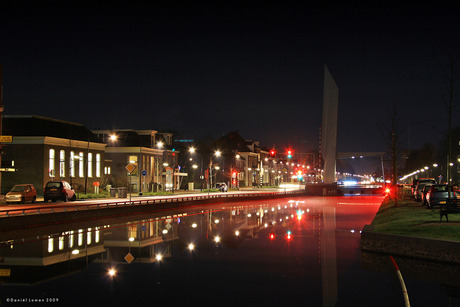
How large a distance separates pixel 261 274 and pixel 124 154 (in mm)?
65472

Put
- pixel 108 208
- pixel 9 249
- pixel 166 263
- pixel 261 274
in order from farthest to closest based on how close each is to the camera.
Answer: pixel 108 208 → pixel 9 249 → pixel 166 263 → pixel 261 274

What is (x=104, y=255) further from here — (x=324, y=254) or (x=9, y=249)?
(x=324, y=254)

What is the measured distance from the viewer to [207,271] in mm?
15531

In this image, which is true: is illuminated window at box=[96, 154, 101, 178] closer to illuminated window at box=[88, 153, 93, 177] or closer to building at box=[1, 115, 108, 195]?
illuminated window at box=[88, 153, 93, 177]

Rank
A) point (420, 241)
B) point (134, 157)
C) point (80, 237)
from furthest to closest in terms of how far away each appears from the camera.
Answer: point (134, 157), point (80, 237), point (420, 241)

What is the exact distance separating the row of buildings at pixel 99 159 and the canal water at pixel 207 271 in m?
19.8

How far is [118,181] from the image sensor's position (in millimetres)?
78875

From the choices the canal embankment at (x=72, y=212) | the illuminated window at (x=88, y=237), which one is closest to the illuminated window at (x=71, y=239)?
the illuminated window at (x=88, y=237)

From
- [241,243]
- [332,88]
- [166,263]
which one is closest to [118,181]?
[332,88]

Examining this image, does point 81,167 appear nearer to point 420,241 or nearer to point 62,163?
point 62,163

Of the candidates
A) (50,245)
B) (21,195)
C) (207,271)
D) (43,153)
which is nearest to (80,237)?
(50,245)

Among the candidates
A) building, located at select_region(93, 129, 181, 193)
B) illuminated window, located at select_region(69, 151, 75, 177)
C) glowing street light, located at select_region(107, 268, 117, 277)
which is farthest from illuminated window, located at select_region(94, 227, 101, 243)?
building, located at select_region(93, 129, 181, 193)

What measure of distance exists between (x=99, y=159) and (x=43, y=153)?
13.2 metres

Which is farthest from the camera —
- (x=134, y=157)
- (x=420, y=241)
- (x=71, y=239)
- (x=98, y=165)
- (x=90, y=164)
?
(x=134, y=157)
